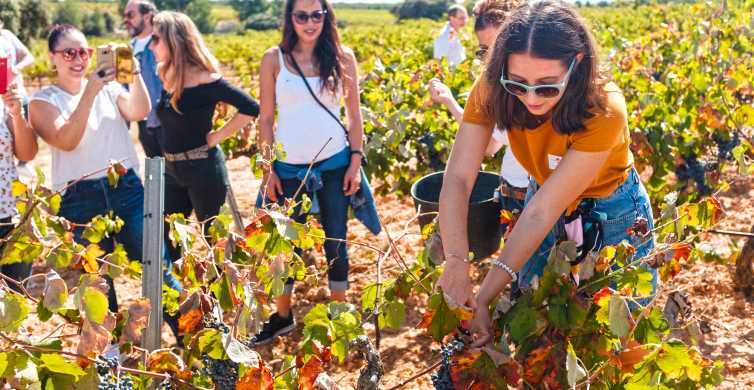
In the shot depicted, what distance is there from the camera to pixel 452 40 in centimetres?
704

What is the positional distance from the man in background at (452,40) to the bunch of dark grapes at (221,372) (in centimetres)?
507

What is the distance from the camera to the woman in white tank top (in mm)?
3203

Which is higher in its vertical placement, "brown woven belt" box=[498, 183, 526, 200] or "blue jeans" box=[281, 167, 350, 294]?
"brown woven belt" box=[498, 183, 526, 200]

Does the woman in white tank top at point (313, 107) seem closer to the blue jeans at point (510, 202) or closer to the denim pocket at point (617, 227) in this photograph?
the blue jeans at point (510, 202)

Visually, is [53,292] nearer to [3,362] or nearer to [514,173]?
[3,362]

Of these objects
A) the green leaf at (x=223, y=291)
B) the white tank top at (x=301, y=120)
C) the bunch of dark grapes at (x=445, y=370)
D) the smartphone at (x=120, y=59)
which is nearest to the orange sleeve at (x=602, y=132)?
the bunch of dark grapes at (x=445, y=370)

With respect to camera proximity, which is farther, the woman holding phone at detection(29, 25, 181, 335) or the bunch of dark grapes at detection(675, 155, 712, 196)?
the bunch of dark grapes at detection(675, 155, 712, 196)

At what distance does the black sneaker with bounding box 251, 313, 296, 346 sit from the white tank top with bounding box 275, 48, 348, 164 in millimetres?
823

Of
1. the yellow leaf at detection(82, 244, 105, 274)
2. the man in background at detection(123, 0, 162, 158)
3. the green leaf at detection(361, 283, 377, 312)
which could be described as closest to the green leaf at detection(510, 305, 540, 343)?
the green leaf at detection(361, 283, 377, 312)

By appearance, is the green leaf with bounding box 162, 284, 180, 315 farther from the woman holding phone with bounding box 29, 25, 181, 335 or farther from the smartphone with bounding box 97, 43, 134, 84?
the smartphone with bounding box 97, 43, 134, 84

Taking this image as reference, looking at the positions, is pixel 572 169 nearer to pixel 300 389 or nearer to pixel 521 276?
pixel 521 276

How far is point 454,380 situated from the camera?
1542mm

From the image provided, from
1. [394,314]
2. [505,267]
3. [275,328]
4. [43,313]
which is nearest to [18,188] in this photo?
[43,313]

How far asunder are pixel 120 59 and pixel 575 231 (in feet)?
7.05
